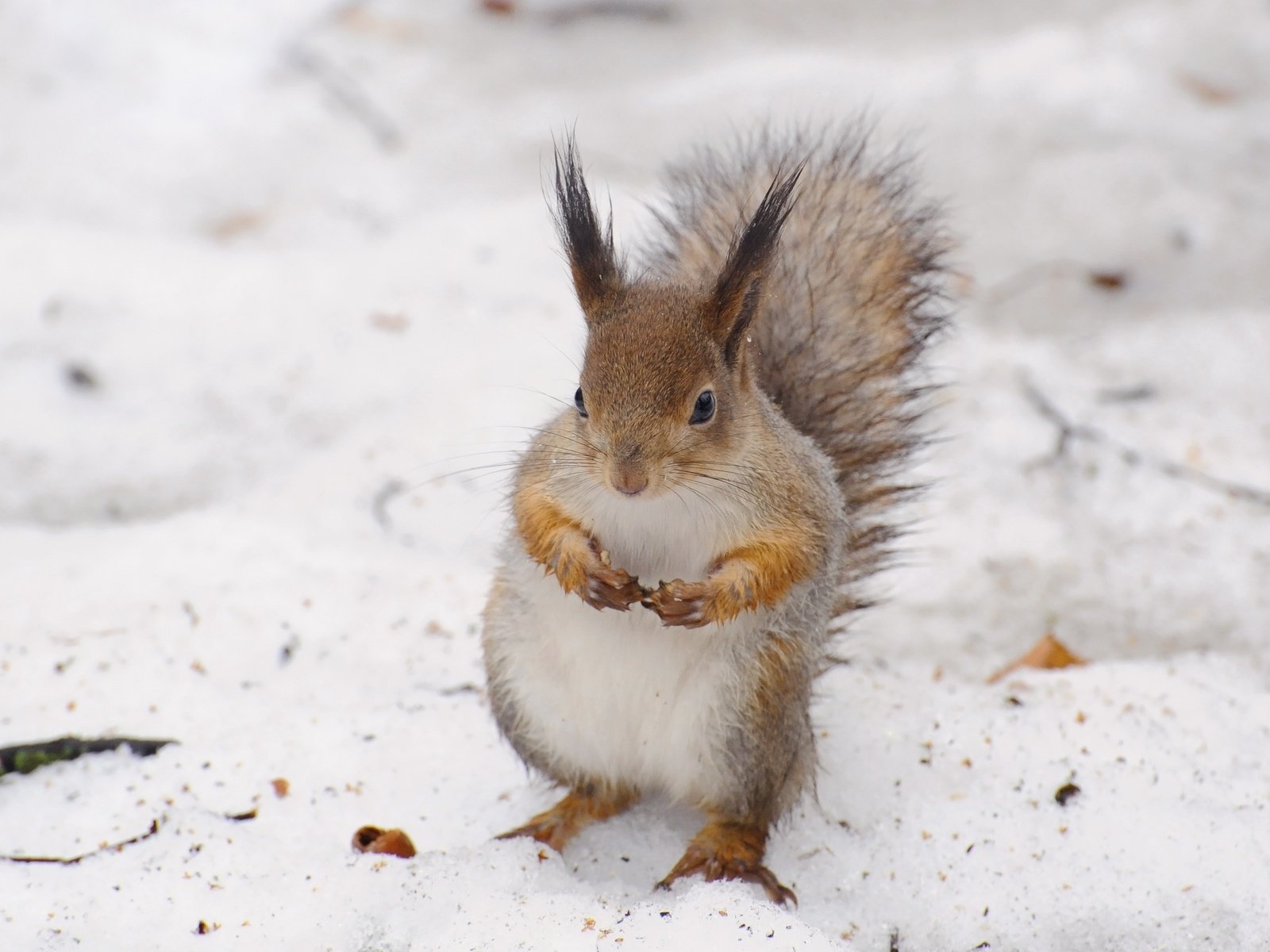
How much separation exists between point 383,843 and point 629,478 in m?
0.59

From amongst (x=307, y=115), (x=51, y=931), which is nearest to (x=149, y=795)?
(x=51, y=931)

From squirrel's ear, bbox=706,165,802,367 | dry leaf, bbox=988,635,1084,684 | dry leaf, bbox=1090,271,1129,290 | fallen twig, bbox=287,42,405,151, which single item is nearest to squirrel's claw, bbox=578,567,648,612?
squirrel's ear, bbox=706,165,802,367

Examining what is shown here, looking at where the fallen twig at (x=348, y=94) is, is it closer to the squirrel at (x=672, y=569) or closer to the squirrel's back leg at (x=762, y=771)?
the squirrel at (x=672, y=569)

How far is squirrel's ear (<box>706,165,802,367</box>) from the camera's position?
1480mm

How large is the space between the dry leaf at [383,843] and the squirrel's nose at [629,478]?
1.86ft

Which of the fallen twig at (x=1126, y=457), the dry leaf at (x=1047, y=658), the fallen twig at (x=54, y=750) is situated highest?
the fallen twig at (x=1126, y=457)

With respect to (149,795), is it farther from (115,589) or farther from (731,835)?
(731,835)

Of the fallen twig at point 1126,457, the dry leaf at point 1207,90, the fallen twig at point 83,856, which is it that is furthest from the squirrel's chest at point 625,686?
the dry leaf at point 1207,90

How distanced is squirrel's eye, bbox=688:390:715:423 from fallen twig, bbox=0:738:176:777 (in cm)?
90

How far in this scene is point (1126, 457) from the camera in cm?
271

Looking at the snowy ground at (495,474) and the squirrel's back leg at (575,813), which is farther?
the squirrel's back leg at (575,813)

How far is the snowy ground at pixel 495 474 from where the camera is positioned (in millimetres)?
1603

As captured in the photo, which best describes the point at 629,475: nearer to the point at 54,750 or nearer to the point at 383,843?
the point at 383,843

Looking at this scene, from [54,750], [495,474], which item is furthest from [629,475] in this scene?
[495,474]
